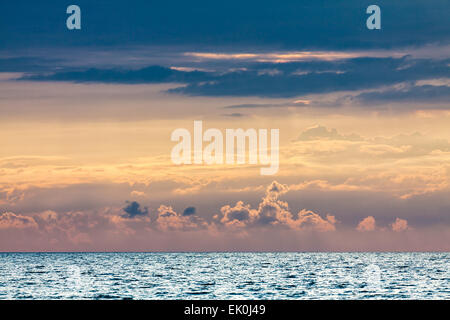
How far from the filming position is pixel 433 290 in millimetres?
95750

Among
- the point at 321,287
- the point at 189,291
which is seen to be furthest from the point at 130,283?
the point at 321,287

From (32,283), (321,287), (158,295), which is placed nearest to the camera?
(158,295)
